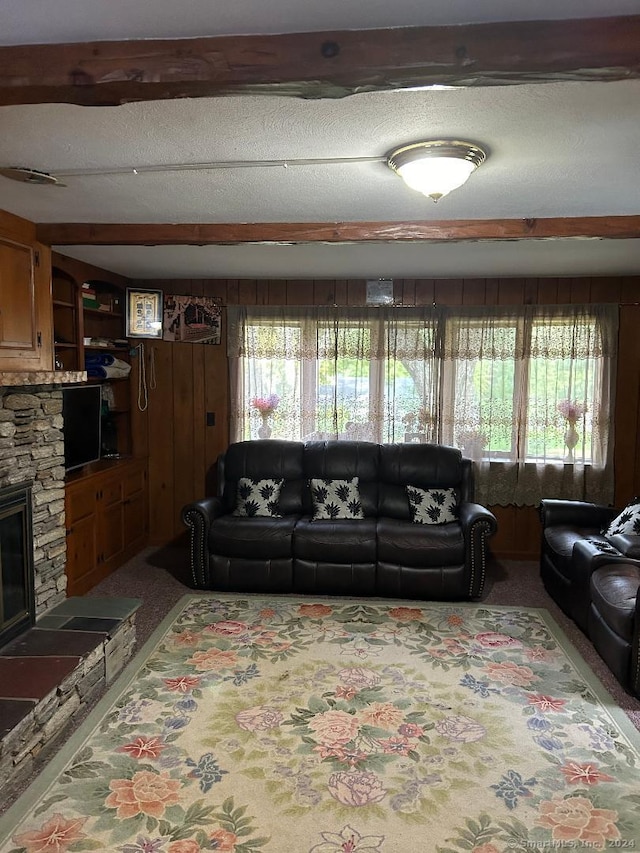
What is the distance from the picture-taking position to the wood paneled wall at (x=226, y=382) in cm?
497

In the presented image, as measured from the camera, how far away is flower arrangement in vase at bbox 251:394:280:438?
5.29 m

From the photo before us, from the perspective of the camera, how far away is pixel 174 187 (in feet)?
8.59

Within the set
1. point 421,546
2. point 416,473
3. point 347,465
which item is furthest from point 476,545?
point 347,465

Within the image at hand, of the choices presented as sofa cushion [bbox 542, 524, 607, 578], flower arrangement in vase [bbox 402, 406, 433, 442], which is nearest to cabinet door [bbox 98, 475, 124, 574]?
flower arrangement in vase [bbox 402, 406, 433, 442]

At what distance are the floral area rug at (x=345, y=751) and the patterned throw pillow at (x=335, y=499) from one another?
3.44 ft

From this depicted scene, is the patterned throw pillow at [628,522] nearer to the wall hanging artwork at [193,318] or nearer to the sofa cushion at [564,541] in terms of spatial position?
the sofa cushion at [564,541]

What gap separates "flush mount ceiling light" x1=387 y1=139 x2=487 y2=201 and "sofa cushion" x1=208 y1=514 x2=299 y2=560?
8.98ft

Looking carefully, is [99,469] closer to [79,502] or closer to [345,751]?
[79,502]

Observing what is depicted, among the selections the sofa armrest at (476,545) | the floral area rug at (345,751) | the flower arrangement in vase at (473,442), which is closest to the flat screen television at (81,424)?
the floral area rug at (345,751)

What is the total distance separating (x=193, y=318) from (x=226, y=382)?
64 cm

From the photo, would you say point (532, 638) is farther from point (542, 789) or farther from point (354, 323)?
point (354, 323)

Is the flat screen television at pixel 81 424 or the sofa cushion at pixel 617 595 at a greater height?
the flat screen television at pixel 81 424

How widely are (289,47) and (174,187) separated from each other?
132 centimetres

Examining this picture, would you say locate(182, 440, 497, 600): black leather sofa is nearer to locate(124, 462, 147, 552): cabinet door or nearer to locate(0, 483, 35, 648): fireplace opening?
locate(124, 462, 147, 552): cabinet door
